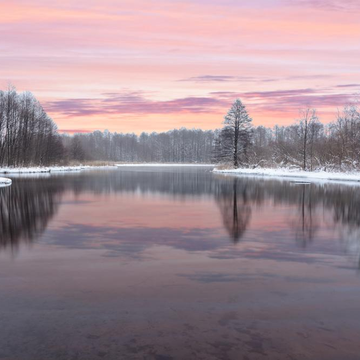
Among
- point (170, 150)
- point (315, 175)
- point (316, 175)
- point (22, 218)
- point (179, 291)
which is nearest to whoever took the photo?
point (179, 291)

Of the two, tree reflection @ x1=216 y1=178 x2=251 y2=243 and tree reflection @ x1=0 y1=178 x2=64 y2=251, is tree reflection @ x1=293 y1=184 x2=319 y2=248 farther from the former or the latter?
→ tree reflection @ x1=0 y1=178 x2=64 y2=251

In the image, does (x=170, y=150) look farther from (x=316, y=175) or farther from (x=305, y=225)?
(x=305, y=225)

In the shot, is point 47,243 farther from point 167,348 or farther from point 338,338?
point 338,338

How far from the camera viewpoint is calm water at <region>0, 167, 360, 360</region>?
14.9 feet

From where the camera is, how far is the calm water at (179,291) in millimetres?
4555

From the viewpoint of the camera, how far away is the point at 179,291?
639 centimetres

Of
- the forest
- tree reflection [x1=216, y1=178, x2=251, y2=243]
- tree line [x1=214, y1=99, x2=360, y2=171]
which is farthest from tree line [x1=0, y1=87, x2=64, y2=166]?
tree reflection [x1=216, y1=178, x2=251, y2=243]

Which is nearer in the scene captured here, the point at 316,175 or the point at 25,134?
the point at 316,175

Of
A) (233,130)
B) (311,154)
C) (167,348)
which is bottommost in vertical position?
(167,348)

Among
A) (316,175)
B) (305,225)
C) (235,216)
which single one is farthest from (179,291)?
(316,175)

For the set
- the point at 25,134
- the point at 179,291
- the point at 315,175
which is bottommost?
the point at 179,291

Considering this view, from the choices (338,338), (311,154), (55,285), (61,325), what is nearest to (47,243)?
(55,285)

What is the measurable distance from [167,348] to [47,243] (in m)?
6.61

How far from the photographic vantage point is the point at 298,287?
21.8ft
